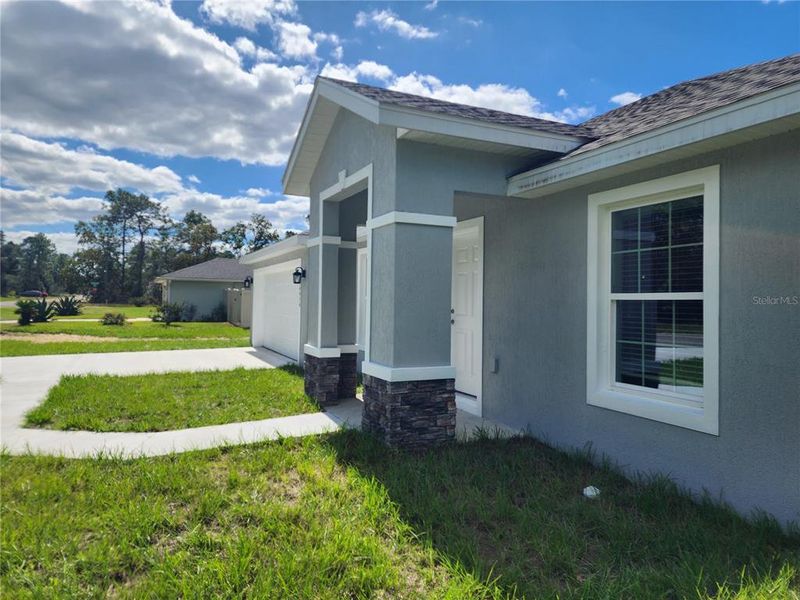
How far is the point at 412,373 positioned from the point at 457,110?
9.84ft

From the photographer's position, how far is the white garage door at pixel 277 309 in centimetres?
1183

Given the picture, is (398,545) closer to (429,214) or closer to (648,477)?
(648,477)

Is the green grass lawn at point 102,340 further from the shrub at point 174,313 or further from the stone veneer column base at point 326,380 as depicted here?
the stone veneer column base at point 326,380

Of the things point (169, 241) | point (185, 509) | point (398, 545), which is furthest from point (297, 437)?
point (169, 241)

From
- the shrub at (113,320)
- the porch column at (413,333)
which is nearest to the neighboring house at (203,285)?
the shrub at (113,320)

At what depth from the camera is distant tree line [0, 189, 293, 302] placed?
5066cm

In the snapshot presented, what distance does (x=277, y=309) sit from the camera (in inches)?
527

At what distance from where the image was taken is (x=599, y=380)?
15.7 feet

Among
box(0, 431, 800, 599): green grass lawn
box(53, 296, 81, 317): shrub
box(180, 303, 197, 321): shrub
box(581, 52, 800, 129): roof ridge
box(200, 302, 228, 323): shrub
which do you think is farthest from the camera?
box(200, 302, 228, 323): shrub

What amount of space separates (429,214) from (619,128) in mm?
2208

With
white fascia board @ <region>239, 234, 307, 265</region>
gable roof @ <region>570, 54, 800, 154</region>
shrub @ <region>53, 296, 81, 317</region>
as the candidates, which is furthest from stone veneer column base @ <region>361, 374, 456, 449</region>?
shrub @ <region>53, 296, 81, 317</region>

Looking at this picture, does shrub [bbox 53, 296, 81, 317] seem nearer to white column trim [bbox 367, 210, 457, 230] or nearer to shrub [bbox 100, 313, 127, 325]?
shrub [bbox 100, 313, 127, 325]

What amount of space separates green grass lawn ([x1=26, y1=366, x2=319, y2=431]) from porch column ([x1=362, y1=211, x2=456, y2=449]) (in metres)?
2.08

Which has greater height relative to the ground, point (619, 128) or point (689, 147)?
point (619, 128)
